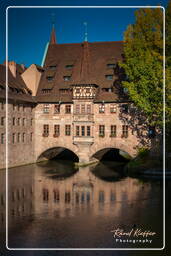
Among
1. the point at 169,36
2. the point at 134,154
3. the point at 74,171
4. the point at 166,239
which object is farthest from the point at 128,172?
the point at 166,239

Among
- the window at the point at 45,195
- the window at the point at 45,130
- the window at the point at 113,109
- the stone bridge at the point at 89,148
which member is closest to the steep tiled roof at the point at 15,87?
the window at the point at 45,130

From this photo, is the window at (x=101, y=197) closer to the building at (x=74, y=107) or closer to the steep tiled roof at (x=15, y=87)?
the building at (x=74, y=107)

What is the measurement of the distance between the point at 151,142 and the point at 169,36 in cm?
1330

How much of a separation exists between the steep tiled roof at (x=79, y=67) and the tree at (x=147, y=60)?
7.09 m

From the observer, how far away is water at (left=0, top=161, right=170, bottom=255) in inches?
679

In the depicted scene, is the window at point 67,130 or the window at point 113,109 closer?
the window at point 113,109

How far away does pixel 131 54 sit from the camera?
124ft

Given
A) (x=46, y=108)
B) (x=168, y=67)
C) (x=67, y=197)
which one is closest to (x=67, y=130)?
(x=46, y=108)

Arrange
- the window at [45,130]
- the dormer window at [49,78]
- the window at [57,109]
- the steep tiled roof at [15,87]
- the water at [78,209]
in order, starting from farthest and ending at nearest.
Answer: the dormer window at [49,78] < the window at [45,130] < the window at [57,109] < the steep tiled roof at [15,87] < the water at [78,209]

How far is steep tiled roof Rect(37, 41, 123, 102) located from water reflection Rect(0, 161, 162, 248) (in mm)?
12133

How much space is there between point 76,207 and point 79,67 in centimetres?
2706

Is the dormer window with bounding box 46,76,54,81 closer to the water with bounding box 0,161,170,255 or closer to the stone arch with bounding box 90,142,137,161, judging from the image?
the stone arch with bounding box 90,142,137,161

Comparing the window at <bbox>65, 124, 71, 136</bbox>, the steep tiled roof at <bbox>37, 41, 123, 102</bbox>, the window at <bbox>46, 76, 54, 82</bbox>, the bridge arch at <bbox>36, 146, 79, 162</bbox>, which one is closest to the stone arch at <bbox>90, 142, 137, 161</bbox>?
the bridge arch at <bbox>36, 146, 79, 162</bbox>

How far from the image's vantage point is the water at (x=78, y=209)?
56.6ft
